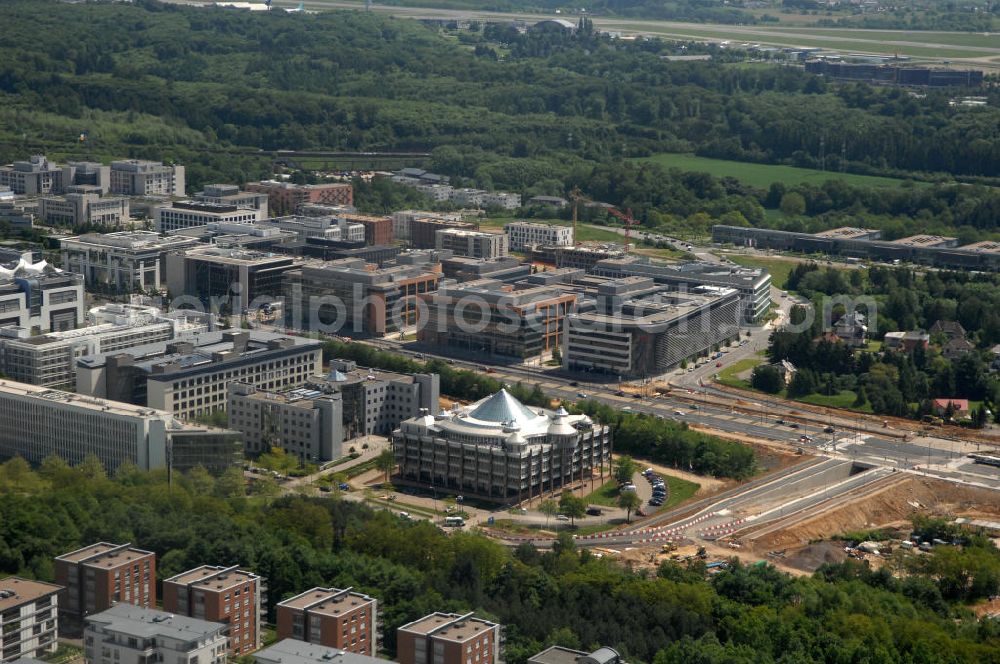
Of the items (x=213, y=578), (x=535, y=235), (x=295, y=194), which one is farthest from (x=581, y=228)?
(x=213, y=578)

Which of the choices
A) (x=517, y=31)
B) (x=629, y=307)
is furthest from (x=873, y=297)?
(x=517, y=31)

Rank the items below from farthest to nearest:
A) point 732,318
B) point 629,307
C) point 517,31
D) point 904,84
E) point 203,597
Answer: point 517,31 < point 904,84 < point 732,318 < point 629,307 < point 203,597

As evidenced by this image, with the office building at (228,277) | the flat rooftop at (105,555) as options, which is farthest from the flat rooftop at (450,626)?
the office building at (228,277)

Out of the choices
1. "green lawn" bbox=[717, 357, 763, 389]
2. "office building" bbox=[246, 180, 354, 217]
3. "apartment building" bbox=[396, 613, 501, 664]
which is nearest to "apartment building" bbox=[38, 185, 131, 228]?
"office building" bbox=[246, 180, 354, 217]

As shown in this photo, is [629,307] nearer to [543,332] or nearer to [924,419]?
[543,332]

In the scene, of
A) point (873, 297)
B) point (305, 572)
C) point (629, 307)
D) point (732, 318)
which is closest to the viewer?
point (305, 572)

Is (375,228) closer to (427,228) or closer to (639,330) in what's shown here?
(427,228)

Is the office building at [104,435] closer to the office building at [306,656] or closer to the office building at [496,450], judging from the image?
the office building at [496,450]

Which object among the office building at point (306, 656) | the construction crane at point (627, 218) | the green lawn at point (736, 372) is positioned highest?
the office building at point (306, 656)
